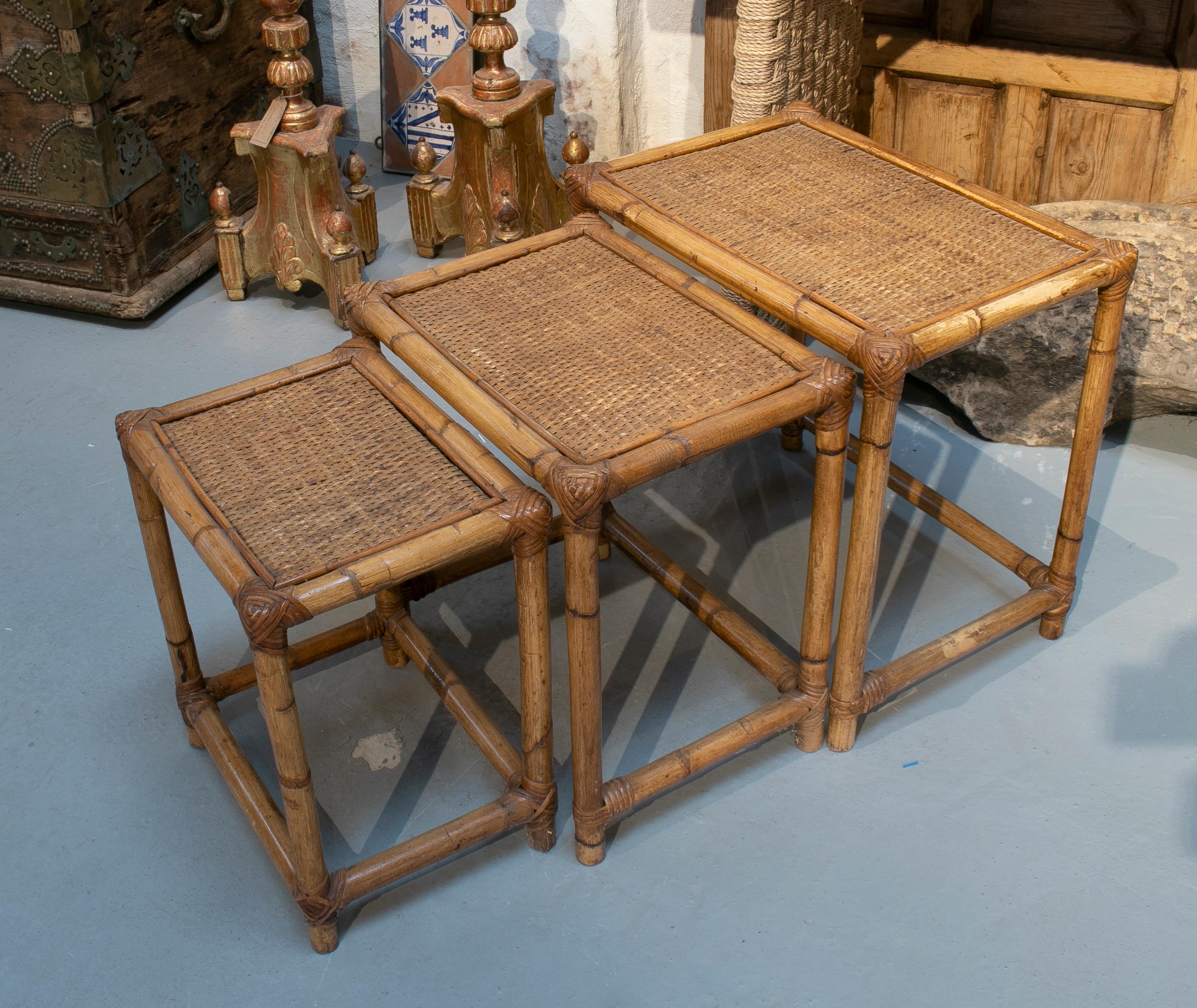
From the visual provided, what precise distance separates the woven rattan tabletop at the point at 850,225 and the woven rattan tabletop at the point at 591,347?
0.14 meters

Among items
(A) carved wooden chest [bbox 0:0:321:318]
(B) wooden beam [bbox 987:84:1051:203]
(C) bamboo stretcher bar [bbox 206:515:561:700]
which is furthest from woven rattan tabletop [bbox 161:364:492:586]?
(B) wooden beam [bbox 987:84:1051:203]

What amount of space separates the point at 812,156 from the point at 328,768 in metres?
1.23

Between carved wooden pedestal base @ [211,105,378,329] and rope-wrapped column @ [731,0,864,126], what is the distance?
2.90 feet

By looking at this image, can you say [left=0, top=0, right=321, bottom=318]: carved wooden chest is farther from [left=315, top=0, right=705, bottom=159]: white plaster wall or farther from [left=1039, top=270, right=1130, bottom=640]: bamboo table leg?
[left=1039, top=270, right=1130, bottom=640]: bamboo table leg

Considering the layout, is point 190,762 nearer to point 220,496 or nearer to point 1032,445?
point 220,496

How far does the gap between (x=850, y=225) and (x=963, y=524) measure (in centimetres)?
56

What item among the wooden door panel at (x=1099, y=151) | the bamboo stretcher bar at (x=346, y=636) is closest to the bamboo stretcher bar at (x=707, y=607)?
the bamboo stretcher bar at (x=346, y=636)

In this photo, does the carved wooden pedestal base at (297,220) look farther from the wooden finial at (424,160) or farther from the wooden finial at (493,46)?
the wooden finial at (493,46)

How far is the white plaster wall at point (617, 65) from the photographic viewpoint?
322 centimetres

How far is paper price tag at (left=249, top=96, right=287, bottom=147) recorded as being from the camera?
2838 millimetres

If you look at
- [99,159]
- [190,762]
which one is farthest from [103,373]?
[190,762]

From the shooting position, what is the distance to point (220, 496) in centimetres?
161

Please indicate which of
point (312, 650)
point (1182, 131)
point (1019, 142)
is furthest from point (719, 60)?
point (312, 650)

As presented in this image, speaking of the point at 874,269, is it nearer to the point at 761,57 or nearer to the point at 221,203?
the point at 761,57
